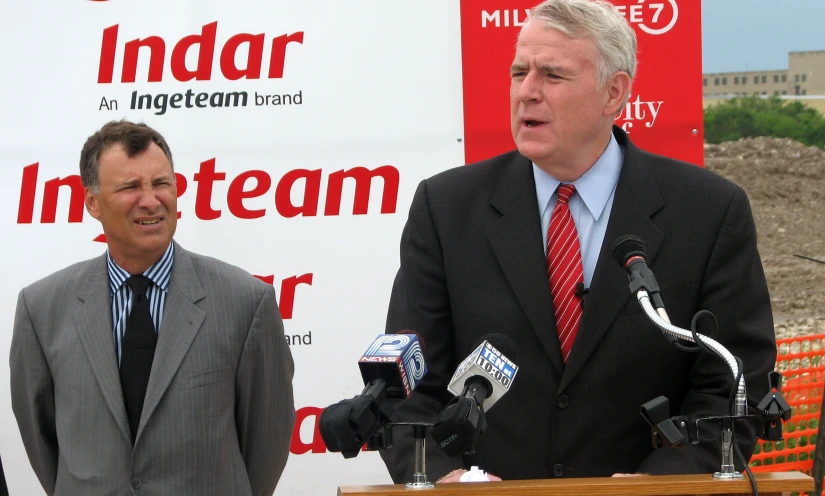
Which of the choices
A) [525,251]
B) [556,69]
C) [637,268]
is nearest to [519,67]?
[556,69]

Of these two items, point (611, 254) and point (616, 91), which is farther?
point (616, 91)

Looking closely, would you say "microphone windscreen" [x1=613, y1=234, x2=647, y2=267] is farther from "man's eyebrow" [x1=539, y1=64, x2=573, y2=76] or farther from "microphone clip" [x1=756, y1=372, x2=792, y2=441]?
"man's eyebrow" [x1=539, y1=64, x2=573, y2=76]

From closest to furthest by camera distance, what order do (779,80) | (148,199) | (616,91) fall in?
(616,91) → (148,199) → (779,80)

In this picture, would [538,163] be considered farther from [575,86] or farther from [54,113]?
[54,113]

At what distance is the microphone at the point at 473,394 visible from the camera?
1.91m

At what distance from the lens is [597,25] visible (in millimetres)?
2695

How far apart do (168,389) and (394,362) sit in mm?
1236

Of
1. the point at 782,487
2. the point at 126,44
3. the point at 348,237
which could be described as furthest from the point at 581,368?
the point at 126,44

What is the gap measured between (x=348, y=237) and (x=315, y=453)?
0.85m

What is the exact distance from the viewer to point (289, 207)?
4.15 meters

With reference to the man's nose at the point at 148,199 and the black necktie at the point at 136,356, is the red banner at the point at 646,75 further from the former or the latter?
the black necktie at the point at 136,356

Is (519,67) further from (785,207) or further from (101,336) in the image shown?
(785,207)

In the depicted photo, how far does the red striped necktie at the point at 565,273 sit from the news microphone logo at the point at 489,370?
1.98 ft

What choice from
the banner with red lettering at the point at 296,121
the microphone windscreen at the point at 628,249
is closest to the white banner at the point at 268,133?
the banner with red lettering at the point at 296,121
